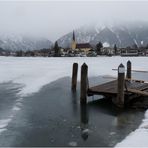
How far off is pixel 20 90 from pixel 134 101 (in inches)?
341

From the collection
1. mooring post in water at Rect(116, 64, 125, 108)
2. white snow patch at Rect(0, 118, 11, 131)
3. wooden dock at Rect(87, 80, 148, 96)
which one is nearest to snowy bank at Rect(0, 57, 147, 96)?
wooden dock at Rect(87, 80, 148, 96)

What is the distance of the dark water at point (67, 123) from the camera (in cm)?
1118

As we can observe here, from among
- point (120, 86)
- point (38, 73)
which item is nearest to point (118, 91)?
point (120, 86)

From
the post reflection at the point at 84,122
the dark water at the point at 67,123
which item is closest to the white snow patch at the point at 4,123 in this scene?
the dark water at the point at 67,123

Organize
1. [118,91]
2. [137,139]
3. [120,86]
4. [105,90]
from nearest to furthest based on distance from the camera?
[137,139] < [120,86] < [118,91] < [105,90]

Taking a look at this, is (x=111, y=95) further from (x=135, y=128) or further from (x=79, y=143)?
(x=79, y=143)

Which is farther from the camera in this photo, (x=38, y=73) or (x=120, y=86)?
(x=38, y=73)

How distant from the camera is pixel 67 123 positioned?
13.5m

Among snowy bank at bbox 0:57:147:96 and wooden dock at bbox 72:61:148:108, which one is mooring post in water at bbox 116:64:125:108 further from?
snowy bank at bbox 0:57:147:96

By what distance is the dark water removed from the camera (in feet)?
36.7

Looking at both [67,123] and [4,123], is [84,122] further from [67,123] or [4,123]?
[4,123]

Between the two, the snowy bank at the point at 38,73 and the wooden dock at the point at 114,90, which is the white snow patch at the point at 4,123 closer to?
the wooden dock at the point at 114,90

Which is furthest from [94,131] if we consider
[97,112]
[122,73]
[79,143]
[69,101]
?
[69,101]

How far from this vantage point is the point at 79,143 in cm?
1087
